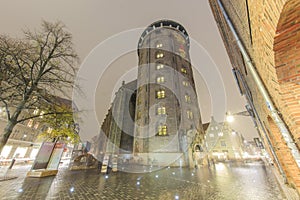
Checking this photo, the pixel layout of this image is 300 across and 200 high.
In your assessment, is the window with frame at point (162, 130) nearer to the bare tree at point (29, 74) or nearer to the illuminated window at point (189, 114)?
the illuminated window at point (189, 114)

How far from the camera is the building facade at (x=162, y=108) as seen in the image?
62.6 feet

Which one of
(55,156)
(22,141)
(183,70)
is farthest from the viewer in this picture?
(183,70)

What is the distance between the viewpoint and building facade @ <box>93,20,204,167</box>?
19.1 meters

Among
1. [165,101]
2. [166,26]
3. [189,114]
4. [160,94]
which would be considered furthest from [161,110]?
[166,26]

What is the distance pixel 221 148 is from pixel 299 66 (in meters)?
44.4

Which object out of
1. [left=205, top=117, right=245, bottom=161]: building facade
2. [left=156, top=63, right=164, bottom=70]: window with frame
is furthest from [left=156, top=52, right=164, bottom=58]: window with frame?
[left=205, top=117, right=245, bottom=161]: building facade

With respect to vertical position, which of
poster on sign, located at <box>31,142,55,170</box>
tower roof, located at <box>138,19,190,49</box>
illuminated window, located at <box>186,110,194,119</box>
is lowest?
poster on sign, located at <box>31,142,55,170</box>

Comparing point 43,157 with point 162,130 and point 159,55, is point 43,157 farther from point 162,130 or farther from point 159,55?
point 159,55

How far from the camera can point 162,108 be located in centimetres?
2202

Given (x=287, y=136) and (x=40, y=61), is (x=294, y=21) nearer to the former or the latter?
(x=287, y=136)

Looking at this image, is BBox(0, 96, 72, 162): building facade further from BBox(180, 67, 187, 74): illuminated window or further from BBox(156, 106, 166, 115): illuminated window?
BBox(180, 67, 187, 74): illuminated window

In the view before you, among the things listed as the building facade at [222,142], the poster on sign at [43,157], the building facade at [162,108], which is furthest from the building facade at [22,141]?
the building facade at [222,142]

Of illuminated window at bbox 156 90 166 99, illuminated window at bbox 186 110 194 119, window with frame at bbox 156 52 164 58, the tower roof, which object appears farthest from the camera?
the tower roof

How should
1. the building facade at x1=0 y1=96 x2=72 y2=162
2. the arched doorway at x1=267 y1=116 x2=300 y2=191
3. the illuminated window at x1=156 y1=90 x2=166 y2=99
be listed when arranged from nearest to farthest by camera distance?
1. the arched doorway at x1=267 y1=116 x2=300 y2=191
2. the illuminated window at x1=156 y1=90 x2=166 y2=99
3. the building facade at x1=0 y1=96 x2=72 y2=162
